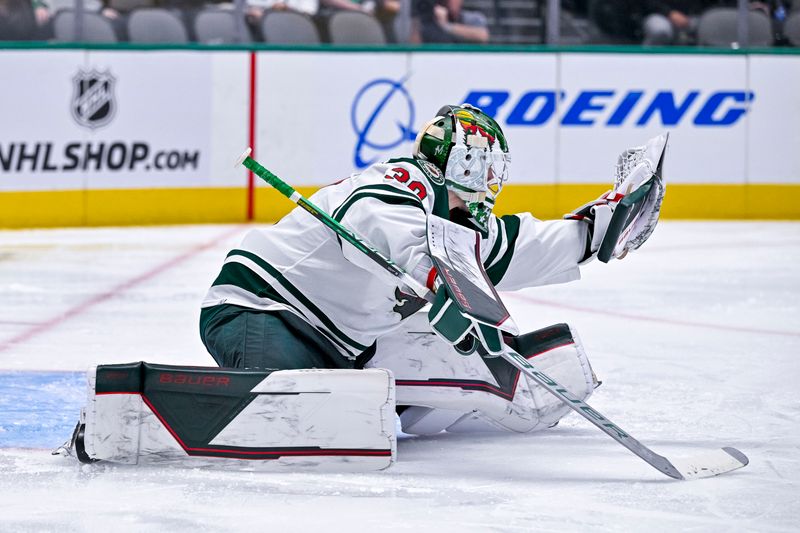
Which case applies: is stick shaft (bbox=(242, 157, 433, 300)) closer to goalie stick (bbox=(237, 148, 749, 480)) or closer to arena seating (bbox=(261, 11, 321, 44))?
goalie stick (bbox=(237, 148, 749, 480))

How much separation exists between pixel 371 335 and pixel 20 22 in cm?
439

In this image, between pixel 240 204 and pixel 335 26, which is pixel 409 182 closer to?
pixel 240 204

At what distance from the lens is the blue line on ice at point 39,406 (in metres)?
2.56

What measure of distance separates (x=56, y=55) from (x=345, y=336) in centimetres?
425

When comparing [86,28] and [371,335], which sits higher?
[86,28]

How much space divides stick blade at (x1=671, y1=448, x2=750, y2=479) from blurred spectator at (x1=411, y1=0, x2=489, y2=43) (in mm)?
4689

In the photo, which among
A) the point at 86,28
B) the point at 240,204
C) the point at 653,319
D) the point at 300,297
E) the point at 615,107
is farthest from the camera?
the point at 615,107

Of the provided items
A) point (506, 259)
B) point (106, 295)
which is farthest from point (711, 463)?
point (106, 295)

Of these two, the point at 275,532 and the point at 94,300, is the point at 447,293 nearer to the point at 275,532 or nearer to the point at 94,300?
the point at 275,532

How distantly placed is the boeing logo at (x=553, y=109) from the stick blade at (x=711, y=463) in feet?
14.3

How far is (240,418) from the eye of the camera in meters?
2.30

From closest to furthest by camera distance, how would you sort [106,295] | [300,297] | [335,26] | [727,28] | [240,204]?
[300,297], [106,295], [240,204], [335,26], [727,28]

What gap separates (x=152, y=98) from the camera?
21.5ft

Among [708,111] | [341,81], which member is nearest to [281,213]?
[341,81]
